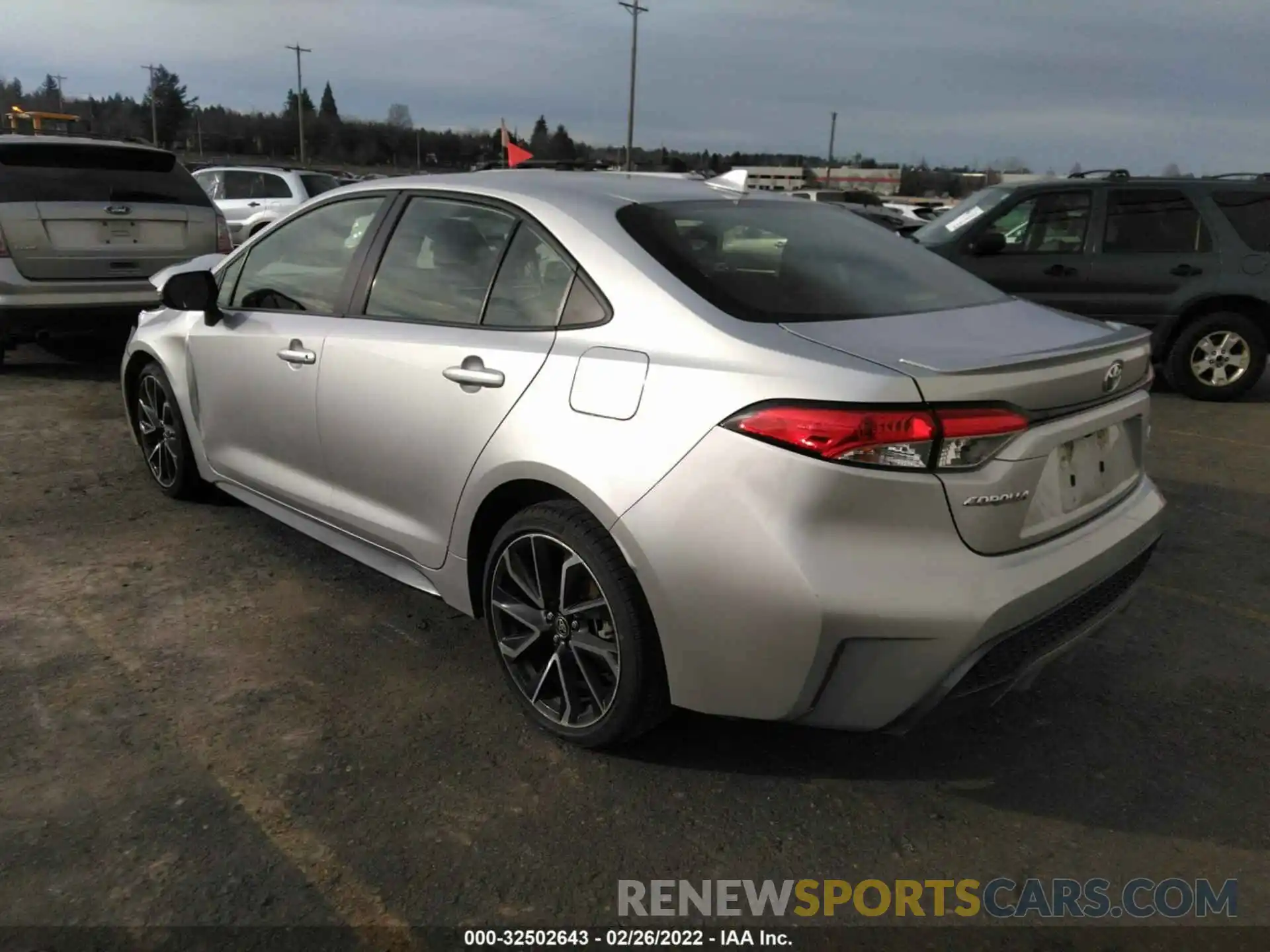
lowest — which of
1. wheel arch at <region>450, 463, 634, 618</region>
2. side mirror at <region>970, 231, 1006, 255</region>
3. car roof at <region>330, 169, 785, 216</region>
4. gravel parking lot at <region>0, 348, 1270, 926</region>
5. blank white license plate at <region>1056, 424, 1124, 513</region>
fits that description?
gravel parking lot at <region>0, 348, 1270, 926</region>

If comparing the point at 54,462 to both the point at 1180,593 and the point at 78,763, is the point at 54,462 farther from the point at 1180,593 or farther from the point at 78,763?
the point at 1180,593

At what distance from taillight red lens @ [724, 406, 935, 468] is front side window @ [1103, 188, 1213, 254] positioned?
6.91m

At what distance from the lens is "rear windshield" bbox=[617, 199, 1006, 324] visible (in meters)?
2.71

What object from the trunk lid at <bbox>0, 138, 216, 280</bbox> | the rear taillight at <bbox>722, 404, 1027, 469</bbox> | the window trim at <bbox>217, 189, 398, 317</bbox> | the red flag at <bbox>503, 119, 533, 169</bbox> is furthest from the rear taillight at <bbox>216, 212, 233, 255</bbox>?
the rear taillight at <bbox>722, 404, 1027, 469</bbox>

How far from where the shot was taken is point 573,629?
2.83m

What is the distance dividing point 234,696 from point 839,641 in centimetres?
193

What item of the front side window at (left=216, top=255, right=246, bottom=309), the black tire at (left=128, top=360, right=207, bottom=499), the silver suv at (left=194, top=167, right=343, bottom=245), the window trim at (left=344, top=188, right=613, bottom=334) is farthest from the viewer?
the silver suv at (left=194, top=167, right=343, bottom=245)

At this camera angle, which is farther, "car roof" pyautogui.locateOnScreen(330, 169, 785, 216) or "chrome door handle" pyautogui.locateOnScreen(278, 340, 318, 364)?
"chrome door handle" pyautogui.locateOnScreen(278, 340, 318, 364)

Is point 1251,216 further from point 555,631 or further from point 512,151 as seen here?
point 555,631

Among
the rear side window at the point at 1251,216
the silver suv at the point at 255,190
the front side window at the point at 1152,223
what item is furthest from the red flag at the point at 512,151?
the silver suv at the point at 255,190

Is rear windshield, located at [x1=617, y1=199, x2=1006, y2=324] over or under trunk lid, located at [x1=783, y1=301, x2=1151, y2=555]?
over

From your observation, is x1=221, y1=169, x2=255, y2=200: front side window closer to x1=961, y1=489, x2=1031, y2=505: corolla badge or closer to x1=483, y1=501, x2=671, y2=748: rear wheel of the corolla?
x1=483, y1=501, x2=671, y2=748: rear wheel of the corolla

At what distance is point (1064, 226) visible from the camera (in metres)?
8.26

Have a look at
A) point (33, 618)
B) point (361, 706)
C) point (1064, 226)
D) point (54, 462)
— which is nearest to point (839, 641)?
point (361, 706)
